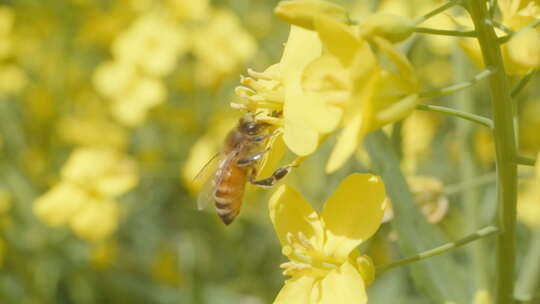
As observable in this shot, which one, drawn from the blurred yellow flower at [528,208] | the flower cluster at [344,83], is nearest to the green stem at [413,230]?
the flower cluster at [344,83]

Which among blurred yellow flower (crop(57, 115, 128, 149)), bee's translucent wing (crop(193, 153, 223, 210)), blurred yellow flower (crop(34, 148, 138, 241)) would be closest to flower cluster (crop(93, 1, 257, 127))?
blurred yellow flower (crop(57, 115, 128, 149))

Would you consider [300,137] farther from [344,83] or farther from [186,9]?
[186,9]

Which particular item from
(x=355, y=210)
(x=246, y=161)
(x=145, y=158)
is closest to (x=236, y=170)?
(x=246, y=161)

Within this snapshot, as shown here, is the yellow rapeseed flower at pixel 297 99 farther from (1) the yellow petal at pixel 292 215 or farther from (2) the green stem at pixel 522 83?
(2) the green stem at pixel 522 83

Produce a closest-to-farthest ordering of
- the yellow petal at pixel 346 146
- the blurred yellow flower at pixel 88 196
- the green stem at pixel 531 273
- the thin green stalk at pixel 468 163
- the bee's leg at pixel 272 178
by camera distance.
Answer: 1. the yellow petal at pixel 346 146
2. the bee's leg at pixel 272 178
3. the green stem at pixel 531 273
4. the thin green stalk at pixel 468 163
5. the blurred yellow flower at pixel 88 196

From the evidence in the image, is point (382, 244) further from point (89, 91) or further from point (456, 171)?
point (89, 91)

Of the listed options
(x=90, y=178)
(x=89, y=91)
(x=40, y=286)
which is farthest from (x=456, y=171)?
(x=89, y=91)
